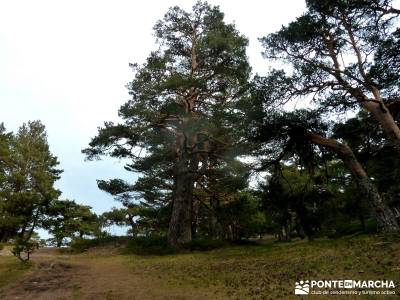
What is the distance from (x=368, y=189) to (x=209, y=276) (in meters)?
7.86

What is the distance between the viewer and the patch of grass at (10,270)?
40.0 ft

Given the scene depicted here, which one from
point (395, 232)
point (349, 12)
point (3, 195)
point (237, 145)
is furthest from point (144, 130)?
point (3, 195)

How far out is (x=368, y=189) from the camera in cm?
1452

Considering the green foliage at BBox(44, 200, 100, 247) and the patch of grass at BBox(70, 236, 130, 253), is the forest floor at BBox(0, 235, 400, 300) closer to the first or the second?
the patch of grass at BBox(70, 236, 130, 253)

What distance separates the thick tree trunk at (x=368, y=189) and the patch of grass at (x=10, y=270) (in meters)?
13.0

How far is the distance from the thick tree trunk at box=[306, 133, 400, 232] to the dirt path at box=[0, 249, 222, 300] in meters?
8.86

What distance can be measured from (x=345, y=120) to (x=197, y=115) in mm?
8590

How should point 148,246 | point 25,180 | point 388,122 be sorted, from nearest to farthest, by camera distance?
point 388,122 → point 148,246 → point 25,180

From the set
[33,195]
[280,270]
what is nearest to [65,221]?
[33,195]

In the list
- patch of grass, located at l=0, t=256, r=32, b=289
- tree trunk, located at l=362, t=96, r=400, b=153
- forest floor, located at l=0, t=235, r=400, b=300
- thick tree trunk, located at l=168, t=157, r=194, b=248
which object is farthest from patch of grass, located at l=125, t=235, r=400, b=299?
thick tree trunk, located at l=168, t=157, r=194, b=248

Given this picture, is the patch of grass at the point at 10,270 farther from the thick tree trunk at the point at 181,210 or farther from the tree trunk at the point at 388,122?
the tree trunk at the point at 388,122

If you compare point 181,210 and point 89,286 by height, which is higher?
point 181,210

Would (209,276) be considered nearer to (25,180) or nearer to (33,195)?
(33,195)

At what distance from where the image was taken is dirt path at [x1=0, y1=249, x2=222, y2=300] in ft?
29.5
